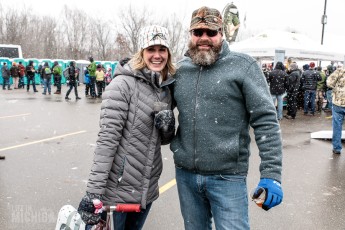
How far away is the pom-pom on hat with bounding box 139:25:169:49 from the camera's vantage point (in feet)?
7.70

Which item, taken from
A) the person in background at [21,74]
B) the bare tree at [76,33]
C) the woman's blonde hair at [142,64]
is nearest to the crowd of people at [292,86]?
the woman's blonde hair at [142,64]

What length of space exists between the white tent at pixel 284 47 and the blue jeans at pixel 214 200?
1094 cm

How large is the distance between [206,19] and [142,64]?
0.50 m

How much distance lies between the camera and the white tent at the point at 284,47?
41.4 feet

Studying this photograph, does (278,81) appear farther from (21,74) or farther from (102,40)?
(102,40)

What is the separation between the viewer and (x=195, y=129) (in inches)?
88.7

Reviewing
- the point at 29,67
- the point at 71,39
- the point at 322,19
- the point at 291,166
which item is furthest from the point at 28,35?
the point at 291,166

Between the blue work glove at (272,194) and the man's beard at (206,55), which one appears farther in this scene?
the man's beard at (206,55)

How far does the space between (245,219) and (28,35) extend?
181 feet

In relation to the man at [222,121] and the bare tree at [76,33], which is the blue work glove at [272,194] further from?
the bare tree at [76,33]

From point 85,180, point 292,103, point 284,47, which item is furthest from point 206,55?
point 284,47

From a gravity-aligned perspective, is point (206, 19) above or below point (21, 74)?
above

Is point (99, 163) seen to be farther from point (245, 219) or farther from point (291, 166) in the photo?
point (291, 166)

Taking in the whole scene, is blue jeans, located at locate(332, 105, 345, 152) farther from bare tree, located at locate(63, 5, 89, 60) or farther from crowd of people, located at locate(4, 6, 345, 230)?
bare tree, located at locate(63, 5, 89, 60)
